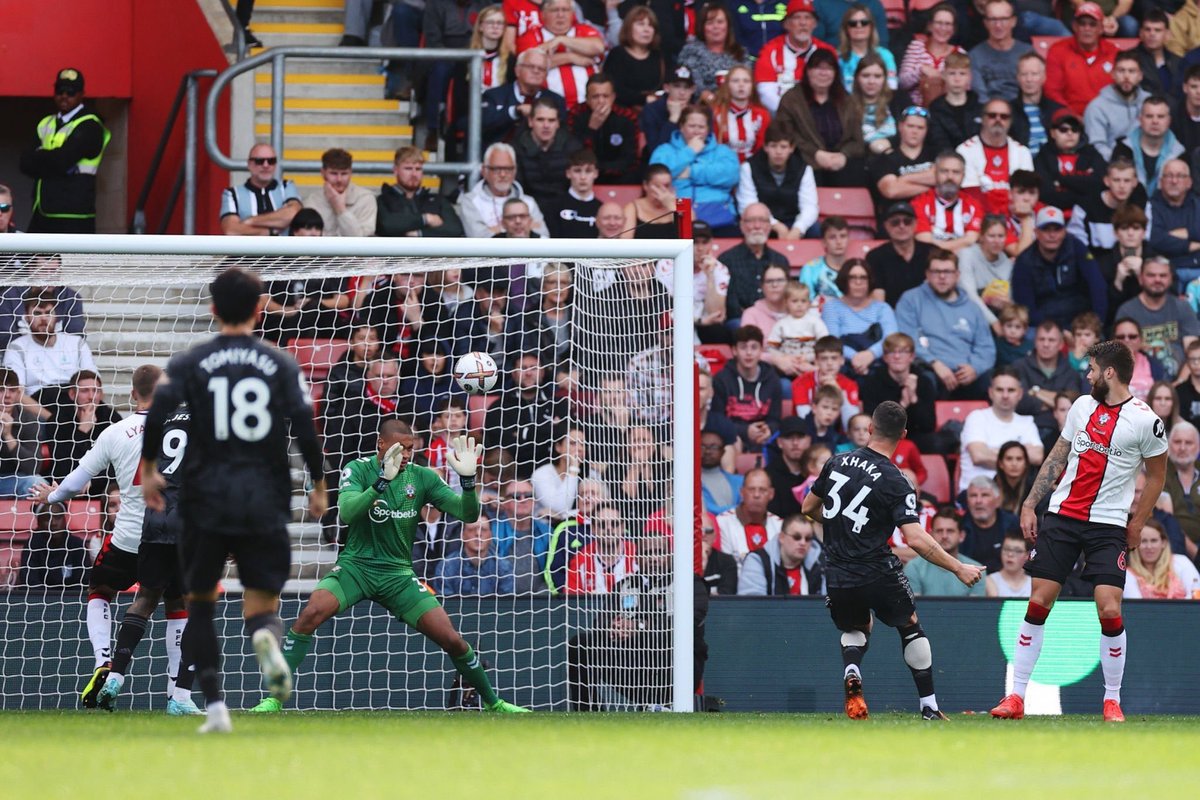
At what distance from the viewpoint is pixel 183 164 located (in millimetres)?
15211

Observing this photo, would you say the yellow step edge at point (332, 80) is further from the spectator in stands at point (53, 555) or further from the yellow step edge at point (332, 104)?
the spectator in stands at point (53, 555)

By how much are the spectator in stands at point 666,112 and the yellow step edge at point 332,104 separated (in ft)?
7.68

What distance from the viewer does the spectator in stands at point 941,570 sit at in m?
12.2

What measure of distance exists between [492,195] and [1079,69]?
19.0 ft

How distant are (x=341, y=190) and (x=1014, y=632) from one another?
5765mm

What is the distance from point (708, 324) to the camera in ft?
44.7

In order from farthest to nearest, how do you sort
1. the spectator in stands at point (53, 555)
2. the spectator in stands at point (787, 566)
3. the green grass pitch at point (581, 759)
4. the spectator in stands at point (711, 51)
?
the spectator in stands at point (711, 51) → the spectator in stands at point (787, 566) → the spectator in stands at point (53, 555) → the green grass pitch at point (581, 759)

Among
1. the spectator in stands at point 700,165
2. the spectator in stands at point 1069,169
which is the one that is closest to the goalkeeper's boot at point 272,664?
the spectator in stands at point 700,165

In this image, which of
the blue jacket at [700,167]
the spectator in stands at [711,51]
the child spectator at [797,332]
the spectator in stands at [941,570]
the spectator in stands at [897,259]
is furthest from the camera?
the spectator in stands at [711,51]

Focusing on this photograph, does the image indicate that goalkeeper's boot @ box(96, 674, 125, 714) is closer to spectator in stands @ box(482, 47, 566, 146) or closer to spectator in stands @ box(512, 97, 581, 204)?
spectator in stands @ box(512, 97, 581, 204)

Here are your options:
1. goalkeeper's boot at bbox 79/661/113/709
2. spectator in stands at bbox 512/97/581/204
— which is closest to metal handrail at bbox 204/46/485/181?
spectator in stands at bbox 512/97/581/204

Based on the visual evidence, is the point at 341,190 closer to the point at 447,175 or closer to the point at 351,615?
the point at 447,175

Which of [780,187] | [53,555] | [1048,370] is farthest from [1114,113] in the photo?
[53,555]

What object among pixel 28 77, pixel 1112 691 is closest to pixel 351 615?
pixel 1112 691
